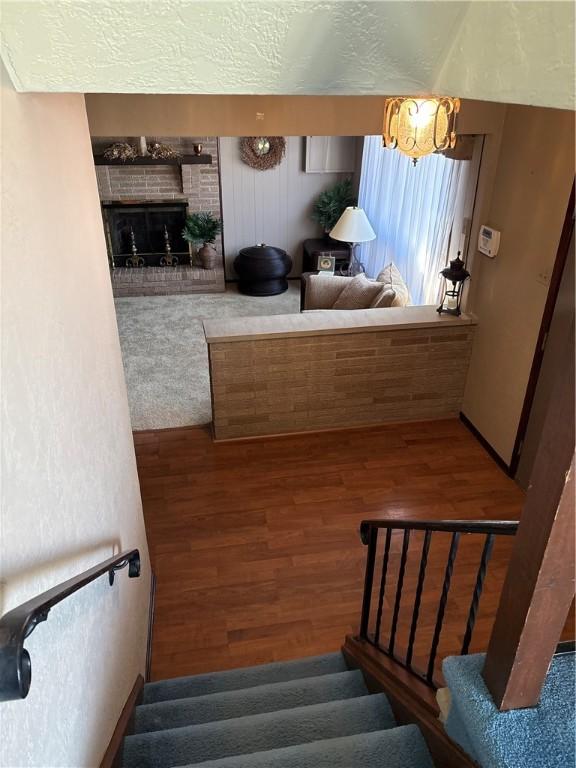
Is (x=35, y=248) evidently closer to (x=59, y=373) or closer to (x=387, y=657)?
(x=59, y=373)

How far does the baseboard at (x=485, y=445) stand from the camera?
4.11 metres

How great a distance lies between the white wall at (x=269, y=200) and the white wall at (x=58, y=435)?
563cm

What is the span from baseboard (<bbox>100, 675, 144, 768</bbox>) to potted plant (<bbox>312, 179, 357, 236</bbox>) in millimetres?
6371

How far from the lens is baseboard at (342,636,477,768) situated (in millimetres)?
1584

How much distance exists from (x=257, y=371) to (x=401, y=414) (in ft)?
4.21

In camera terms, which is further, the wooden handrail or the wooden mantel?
the wooden mantel

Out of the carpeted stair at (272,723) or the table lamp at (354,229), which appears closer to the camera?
the carpeted stair at (272,723)

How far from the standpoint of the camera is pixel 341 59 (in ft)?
3.58

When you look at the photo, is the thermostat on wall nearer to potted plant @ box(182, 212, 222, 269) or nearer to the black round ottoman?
→ the black round ottoman

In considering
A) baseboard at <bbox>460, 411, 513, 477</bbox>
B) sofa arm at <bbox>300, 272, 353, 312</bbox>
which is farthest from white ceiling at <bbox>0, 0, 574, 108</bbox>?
sofa arm at <bbox>300, 272, 353, 312</bbox>

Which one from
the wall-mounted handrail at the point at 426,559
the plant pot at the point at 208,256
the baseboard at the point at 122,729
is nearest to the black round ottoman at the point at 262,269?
the plant pot at the point at 208,256

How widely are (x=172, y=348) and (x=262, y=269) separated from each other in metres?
1.92

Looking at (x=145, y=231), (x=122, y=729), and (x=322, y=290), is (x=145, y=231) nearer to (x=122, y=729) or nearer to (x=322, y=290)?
(x=322, y=290)

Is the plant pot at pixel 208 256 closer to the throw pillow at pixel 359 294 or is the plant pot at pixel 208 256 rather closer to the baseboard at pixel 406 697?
the throw pillow at pixel 359 294
